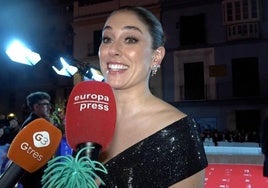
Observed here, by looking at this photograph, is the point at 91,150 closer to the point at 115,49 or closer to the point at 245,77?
the point at 115,49

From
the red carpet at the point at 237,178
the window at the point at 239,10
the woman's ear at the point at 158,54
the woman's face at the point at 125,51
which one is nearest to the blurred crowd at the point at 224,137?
the red carpet at the point at 237,178

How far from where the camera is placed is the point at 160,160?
98cm

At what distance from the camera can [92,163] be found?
30.6 inches

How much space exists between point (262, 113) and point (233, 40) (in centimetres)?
331

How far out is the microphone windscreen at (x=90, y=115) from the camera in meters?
0.85

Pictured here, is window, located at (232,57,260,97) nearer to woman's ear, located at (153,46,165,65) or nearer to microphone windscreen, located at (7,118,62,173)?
Result: woman's ear, located at (153,46,165,65)

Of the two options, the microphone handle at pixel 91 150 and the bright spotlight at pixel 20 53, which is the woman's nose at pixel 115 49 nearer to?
the microphone handle at pixel 91 150

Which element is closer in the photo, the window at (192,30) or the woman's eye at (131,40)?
the woman's eye at (131,40)

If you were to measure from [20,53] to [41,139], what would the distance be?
17.5 feet

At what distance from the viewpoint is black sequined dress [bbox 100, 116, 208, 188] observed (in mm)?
958

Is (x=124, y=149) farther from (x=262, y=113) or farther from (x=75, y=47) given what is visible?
(x=75, y=47)

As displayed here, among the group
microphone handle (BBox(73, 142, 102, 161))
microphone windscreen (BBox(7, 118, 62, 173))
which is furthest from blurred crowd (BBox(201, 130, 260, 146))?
microphone handle (BBox(73, 142, 102, 161))

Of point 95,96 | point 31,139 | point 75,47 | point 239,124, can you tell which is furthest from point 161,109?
point 75,47

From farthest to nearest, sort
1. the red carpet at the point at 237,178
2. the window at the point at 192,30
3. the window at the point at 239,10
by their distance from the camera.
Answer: the window at the point at 192,30, the window at the point at 239,10, the red carpet at the point at 237,178
